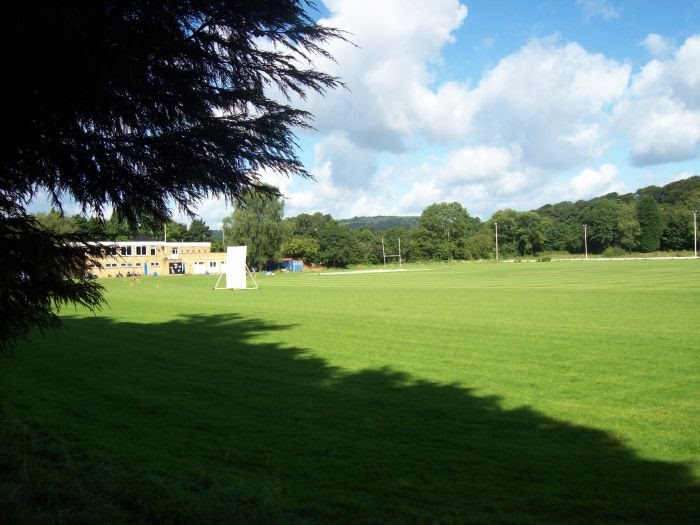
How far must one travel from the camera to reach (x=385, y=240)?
14350 centimetres

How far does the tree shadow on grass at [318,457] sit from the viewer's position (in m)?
4.99

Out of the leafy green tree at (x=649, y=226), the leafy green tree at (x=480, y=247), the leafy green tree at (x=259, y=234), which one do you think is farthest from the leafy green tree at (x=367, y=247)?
the leafy green tree at (x=649, y=226)

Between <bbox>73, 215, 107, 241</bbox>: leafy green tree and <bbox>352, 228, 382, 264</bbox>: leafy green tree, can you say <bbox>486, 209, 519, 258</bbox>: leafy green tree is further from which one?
<bbox>73, 215, 107, 241</bbox>: leafy green tree

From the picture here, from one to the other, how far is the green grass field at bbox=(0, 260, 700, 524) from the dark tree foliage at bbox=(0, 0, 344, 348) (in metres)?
2.03

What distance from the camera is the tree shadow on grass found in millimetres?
4988

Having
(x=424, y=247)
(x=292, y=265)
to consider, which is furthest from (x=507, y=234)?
(x=292, y=265)

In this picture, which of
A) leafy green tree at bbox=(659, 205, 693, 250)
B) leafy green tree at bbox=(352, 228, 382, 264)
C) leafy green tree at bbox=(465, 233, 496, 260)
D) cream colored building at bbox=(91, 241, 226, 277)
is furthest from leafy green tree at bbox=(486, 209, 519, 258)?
cream colored building at bbox=(91, 241, 226, 277)

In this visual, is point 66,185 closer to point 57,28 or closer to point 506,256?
point 57,28

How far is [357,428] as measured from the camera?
7.75 m

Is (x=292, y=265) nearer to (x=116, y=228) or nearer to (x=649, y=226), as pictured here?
(x=649, y=226)

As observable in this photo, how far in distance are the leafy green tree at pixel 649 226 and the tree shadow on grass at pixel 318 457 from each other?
137 metres

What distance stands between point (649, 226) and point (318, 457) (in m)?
143

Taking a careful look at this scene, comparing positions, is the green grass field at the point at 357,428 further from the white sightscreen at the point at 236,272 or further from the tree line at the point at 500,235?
the tree line at the point at 500,235

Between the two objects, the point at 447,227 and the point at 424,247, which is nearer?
the point at 424,247
